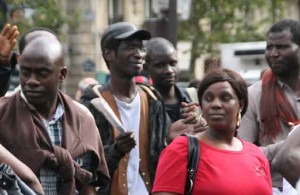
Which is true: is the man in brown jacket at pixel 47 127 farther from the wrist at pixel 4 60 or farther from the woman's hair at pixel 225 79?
the woman's hair at pixel 225 79

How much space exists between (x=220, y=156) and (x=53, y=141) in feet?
3.69

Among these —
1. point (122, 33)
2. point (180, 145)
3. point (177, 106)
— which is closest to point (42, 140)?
point (180, 145)

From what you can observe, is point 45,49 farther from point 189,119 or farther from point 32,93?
point 189,119

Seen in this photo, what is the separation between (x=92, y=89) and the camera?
8641 millimetres

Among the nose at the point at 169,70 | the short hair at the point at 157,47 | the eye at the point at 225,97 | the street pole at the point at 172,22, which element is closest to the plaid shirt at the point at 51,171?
the eye at the point at 225,97

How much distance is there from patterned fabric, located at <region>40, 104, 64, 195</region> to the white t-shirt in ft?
4.76

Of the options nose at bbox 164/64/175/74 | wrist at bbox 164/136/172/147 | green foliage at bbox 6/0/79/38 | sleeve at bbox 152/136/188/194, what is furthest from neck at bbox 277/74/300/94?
→ green foliage at bbox 6/0/79/38

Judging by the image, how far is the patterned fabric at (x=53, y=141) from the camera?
6844 mm

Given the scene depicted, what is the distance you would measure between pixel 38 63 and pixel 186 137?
1.11m

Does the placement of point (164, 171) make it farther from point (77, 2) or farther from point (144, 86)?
point (77, 2)

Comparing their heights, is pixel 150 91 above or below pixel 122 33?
below

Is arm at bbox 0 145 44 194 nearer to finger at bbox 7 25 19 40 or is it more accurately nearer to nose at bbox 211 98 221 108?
nose at bbox 211 98 221 108

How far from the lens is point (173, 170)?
622cm

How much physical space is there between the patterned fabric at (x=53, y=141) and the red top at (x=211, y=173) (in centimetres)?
83
